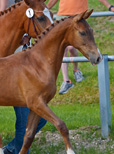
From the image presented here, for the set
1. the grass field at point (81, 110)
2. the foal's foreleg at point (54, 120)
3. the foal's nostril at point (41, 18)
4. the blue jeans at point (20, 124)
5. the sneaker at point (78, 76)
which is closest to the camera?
the foal's foreleg at point (54, 120)

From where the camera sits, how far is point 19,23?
14.7ft

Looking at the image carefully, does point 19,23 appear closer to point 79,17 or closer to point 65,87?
point 79,17

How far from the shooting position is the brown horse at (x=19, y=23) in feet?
14.5

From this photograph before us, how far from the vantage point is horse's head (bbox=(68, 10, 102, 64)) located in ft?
12.0

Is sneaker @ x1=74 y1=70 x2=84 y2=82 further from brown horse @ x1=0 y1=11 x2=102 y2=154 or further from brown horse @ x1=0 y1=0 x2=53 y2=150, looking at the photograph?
brown horse @ x1=0 y1=11 x2=102 y2=154

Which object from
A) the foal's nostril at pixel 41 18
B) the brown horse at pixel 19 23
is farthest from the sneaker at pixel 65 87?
the foal's nostril at pixel 41 18

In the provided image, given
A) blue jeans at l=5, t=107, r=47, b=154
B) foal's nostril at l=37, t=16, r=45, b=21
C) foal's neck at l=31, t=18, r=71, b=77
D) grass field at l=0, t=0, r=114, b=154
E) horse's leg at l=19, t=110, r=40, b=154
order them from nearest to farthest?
1. foal's neck at l=31, t=18, r=71, b=77
2. horse's leg at l=19, t=110, r=40, b=154
3. foal's nostril at l=37, t=16, r=45, b=21
4. blue jeans at l=5, t=107, r=47, b=154
5. grass field at l=0, t=0, r=114, b=154

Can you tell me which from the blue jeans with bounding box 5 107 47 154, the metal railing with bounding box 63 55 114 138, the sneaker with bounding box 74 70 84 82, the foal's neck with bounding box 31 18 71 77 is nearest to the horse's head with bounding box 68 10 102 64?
the foal's neck with bounding box 31 18 71 77

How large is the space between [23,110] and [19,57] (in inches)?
38.4

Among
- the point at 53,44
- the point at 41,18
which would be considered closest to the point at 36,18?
the point at 41,18

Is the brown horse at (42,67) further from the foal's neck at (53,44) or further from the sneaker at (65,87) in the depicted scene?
the sneaker at (65,87)

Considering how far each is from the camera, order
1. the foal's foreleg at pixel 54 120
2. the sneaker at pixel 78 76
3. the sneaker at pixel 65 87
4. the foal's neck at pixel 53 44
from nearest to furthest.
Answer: the foal's foreleg at pixel 54 120
the foal's neck at pixel 53 44
the sneaker at pixel 65 87
the sneaker at pixel 78 76

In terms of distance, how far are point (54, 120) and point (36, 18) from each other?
1305 mm

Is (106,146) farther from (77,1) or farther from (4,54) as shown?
(77,1)
